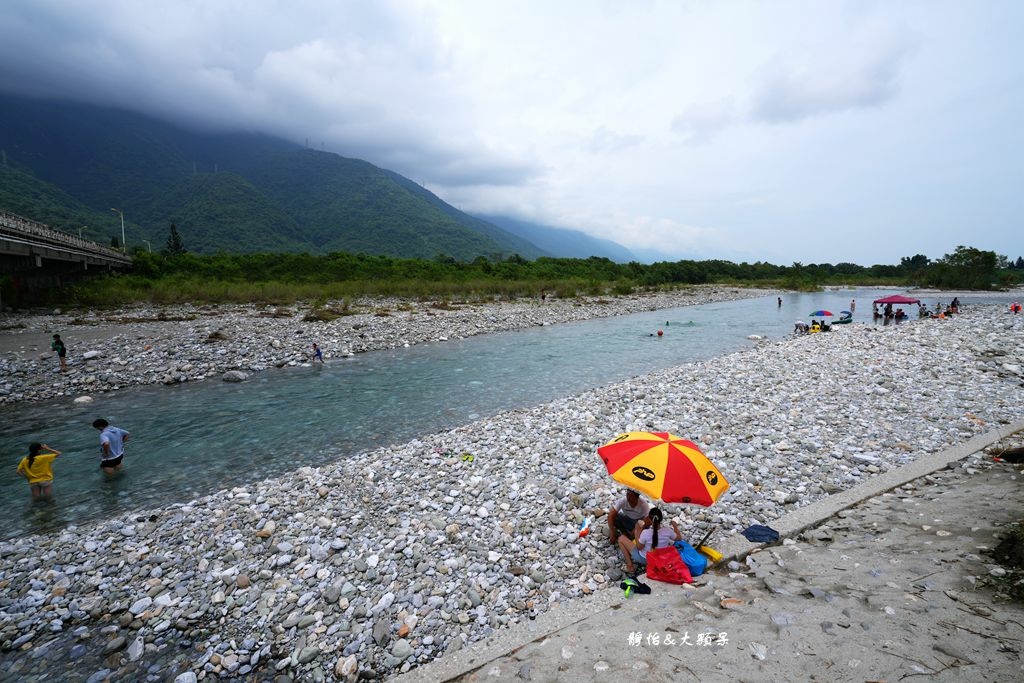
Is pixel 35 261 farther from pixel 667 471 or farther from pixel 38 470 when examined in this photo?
pixel 667 471

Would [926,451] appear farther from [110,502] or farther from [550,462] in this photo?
[110,502]

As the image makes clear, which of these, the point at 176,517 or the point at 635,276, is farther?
the point at 635,276

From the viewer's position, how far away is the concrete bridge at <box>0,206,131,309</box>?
102 ft

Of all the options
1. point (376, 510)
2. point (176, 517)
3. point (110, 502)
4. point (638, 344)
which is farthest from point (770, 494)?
point (638, 344)

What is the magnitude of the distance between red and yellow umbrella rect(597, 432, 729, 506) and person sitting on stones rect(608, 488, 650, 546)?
31.0 inches

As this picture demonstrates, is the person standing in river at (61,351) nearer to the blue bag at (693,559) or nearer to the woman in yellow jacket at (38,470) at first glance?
the woman in yellow jacket at (38,470)

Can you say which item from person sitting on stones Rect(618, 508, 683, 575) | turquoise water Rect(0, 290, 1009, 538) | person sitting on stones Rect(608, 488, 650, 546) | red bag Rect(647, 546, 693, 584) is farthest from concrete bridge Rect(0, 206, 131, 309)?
red bag Rect(647, 546, 693, 584)

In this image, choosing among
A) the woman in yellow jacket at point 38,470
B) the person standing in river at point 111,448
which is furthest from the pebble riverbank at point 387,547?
the person standing in river at point 111,448

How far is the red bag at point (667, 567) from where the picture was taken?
5.85 m

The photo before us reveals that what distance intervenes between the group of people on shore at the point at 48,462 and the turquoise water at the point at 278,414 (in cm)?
25

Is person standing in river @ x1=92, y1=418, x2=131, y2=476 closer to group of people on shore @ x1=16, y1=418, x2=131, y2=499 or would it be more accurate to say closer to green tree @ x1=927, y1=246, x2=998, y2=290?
group of people on shore @ x1=16, y1=418, x2=131, y2=499

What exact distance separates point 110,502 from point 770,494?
13.6m

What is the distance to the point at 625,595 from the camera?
5.75 metres

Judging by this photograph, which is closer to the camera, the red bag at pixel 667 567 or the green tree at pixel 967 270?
the red bag at pixel 667 567
